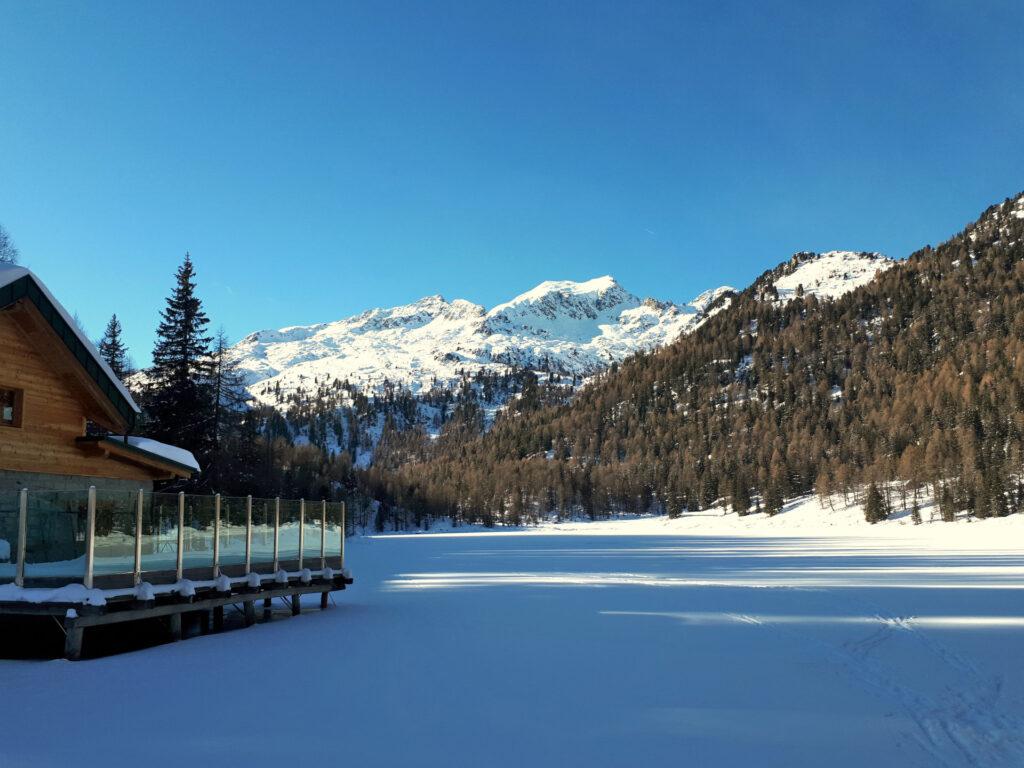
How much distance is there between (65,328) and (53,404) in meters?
1.61

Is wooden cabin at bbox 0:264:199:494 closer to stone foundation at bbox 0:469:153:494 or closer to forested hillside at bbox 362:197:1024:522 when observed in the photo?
stone foundation at bbox 0:469:153:494

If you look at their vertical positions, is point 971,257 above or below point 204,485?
above

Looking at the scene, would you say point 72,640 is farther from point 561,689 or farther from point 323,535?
point 323,535

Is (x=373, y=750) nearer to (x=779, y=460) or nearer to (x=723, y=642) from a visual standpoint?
(x=723, y=642)

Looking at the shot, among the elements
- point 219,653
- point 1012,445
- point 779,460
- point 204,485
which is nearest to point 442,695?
point 219,653

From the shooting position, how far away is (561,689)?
1015 cm

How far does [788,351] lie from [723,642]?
187318mm

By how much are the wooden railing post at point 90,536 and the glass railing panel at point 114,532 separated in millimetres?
78

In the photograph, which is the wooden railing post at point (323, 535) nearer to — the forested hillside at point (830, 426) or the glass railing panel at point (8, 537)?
the glass railing panel at point (8, 537)

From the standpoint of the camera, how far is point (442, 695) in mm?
9844

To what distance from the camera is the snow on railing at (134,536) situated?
39.7ft

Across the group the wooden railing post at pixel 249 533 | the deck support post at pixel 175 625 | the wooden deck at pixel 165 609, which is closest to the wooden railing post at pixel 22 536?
the wooden deck at pixel 165 609

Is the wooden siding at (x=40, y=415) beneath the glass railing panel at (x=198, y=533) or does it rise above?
above

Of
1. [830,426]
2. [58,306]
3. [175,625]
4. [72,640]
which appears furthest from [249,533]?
[830,426]
